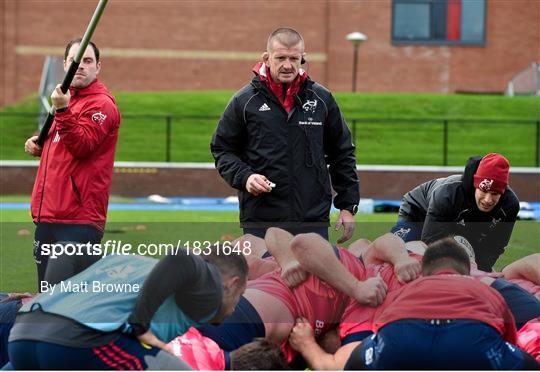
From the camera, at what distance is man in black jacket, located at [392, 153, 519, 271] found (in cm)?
511

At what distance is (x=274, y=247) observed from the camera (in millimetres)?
4836

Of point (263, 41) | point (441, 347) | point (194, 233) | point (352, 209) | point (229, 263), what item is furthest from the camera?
point (263, 41)

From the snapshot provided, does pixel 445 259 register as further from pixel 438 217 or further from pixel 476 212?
pixel 476 212

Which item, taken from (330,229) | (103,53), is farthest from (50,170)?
(103,53)

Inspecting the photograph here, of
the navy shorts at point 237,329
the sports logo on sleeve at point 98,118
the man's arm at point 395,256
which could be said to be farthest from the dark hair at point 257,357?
the sports logo on sleeve at point 98,118

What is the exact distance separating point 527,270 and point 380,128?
17294 mm

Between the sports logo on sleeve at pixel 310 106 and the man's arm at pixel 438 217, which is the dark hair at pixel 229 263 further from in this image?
the sports logo on sleeve at pixel 310 106

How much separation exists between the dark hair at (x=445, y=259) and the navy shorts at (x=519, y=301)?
0.21m

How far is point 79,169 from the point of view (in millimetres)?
5230

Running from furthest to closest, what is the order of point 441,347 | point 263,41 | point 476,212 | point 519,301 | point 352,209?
point 263,41 < point 352,209 < point 476,212 < point 519,301 < point 441,347

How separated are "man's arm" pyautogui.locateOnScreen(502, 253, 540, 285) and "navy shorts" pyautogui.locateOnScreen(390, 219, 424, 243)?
0.44 meters

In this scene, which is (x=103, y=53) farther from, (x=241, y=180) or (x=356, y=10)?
(x=241, y=180)

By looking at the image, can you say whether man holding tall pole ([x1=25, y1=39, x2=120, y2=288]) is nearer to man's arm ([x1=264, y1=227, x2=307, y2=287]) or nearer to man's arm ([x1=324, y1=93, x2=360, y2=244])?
man's arm ([x1=264, y1=227, x2=307, y2=287])

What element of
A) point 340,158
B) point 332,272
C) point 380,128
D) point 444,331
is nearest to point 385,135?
point 380,128
